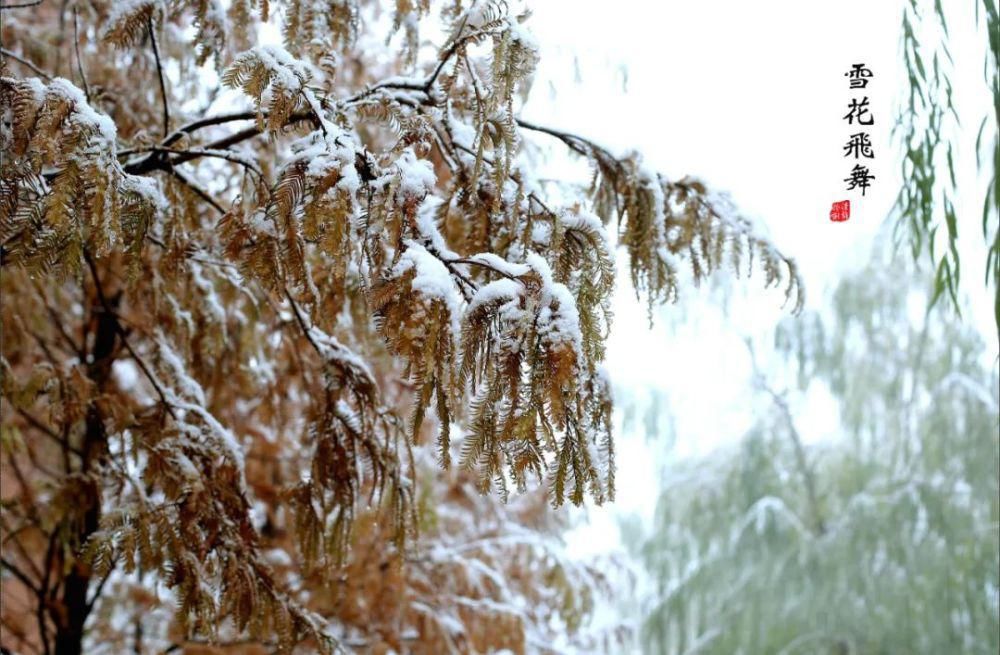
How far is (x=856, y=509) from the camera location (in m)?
4.21

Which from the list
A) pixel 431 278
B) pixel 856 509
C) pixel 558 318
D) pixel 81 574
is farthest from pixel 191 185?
pixel 856 509

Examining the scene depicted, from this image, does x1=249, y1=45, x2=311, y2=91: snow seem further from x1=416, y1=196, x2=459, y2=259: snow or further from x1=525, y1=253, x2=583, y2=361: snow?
x1=525, y1=253, x2=583, y2=361: snow

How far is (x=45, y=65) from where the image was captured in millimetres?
2580

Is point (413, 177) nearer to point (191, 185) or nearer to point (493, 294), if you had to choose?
point (493, 294)

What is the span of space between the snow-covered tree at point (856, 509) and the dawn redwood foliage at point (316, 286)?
5.06 feet

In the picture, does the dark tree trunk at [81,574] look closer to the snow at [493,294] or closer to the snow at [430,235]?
the snow at [430,235]

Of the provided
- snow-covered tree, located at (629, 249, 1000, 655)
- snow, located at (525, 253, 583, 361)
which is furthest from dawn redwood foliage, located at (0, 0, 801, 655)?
snow-covered tree, located at (629, 249, 1000, 655)

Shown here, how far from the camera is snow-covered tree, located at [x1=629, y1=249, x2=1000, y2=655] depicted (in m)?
3.55

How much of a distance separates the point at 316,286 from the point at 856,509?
3.21m

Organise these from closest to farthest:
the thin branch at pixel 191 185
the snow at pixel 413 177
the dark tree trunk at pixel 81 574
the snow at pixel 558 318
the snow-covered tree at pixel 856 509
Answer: the snow at pixel 558 318, the snow at pixel 413 177, the thin branch at pixel 191 185, the dark tree trunk at pixel 81 574, the snow-covered tree at pixel 856 509

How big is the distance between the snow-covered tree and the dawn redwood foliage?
5.06 ft

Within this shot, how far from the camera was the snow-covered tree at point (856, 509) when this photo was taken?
11.6 feet

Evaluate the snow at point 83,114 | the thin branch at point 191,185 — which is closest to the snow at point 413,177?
the snow at point 83,114

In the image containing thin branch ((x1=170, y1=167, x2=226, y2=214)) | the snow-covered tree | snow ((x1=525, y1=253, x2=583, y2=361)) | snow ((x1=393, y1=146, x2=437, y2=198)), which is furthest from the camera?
the snow-covered tree
